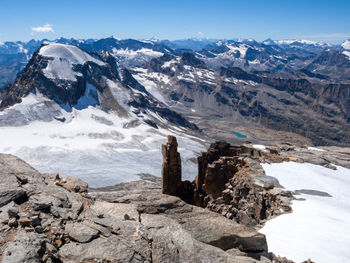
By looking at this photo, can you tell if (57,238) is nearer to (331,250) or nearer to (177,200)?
(177,200)

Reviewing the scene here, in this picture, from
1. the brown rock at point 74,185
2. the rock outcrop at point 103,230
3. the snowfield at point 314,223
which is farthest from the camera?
the brown rock at point 74,185

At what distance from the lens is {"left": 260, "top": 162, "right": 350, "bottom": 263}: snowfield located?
54.0 ft

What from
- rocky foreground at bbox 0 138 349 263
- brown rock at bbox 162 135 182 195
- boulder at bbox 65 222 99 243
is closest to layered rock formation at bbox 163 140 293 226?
brown rock at bbox 162 135 182 195

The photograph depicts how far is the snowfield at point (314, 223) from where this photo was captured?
16.5 m

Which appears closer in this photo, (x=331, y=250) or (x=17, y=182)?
(x=17, y=182)

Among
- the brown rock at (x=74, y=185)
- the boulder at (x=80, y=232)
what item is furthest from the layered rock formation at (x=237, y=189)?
the boulder at (x=80, y=232)

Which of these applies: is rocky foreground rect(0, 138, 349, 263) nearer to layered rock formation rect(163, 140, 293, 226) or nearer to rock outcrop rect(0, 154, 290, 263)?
rock outcrop rect(0, 154, 290, 263)

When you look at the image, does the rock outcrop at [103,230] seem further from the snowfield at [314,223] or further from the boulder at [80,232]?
the snowfield at [314,223]

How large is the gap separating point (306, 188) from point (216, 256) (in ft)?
63.8

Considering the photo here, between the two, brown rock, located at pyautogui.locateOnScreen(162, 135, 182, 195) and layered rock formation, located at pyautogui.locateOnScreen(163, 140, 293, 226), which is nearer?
layered rock formation, located at pyautogui.locateOnScreen(163, 140, 293, 226)

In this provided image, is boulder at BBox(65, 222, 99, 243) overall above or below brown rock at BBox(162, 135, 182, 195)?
above

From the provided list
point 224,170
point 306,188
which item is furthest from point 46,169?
point 306,188

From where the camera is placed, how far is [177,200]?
16750 millimetres

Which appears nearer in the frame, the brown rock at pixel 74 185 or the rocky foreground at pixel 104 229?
the rocky foreground at pixel 104 229
